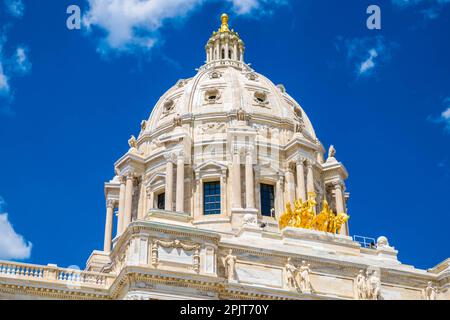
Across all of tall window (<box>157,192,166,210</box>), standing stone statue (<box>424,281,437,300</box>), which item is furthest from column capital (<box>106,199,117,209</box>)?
standing stone statue (<box>424,281,437,300</box>)

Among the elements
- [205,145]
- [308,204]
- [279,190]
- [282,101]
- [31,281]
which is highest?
[282,101]

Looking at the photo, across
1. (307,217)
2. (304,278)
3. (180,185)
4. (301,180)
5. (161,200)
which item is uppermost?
(301,180)

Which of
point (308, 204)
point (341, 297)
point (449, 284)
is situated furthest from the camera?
point (308, 204)

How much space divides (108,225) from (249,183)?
50.0 ft

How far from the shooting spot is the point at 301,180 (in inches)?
2731

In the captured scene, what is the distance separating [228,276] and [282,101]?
33.3 metres

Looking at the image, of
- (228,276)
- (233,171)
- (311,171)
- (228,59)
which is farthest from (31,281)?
(228,59)

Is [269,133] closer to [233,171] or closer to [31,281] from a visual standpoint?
[233,171]

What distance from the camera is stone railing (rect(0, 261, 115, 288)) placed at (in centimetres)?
4525

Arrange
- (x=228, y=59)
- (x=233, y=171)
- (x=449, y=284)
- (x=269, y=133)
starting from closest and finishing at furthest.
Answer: (x=449, y=284), (x=233, y=171), (x=269, y=133), (x=228, y=59)

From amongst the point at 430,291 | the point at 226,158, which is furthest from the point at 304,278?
the point at 226,158

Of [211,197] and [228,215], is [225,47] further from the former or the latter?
[228,215]

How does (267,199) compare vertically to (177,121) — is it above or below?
below

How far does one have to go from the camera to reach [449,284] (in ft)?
173
